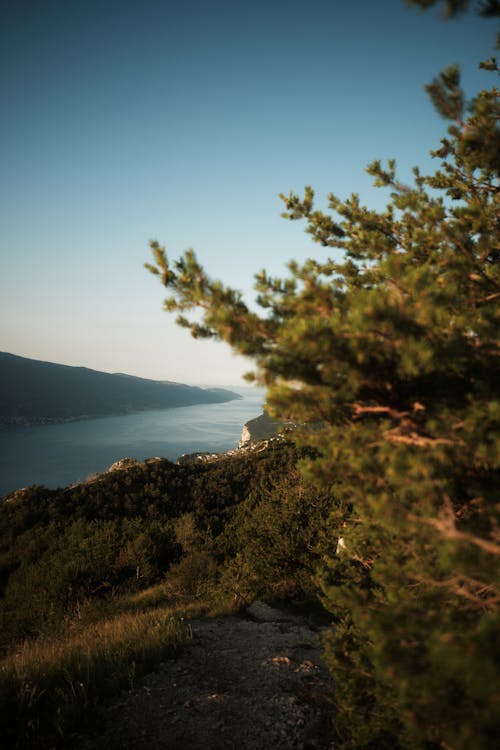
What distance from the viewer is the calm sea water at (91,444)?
7362cm

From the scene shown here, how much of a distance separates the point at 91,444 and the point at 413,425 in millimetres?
115799

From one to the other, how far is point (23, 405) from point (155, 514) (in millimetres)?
151807

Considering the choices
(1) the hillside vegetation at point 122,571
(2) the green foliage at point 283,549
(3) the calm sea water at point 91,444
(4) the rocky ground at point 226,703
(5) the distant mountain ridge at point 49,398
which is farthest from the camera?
(5) the distant mountain ridge at point 49,398

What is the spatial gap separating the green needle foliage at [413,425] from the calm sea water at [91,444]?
242 feet

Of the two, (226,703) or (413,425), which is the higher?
(413,425)

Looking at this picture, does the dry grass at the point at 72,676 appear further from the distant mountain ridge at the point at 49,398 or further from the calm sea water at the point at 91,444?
the distant mountain ridge at the point at 49,398

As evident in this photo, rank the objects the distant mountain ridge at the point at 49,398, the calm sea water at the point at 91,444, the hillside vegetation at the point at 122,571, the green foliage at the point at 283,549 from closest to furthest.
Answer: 1. the hillside vegetation at the point at 122,571
2. the green foliage at the point at 283,549
3. the calm sea water at the point at 91,444
4. the distant mountain ridge at the point at 49,398

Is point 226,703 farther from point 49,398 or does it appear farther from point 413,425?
point 49,398

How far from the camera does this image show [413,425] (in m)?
2.92

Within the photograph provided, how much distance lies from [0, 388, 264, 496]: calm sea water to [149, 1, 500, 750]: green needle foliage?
73816mm

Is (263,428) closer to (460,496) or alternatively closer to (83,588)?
(83,588)

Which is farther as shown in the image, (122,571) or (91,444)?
(91,444)

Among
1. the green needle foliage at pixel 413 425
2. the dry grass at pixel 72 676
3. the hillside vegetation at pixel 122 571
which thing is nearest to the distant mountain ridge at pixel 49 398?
the hillside vegetation at pixel 122 571

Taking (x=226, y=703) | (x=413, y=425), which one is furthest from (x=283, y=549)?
(x=413, y=425)
